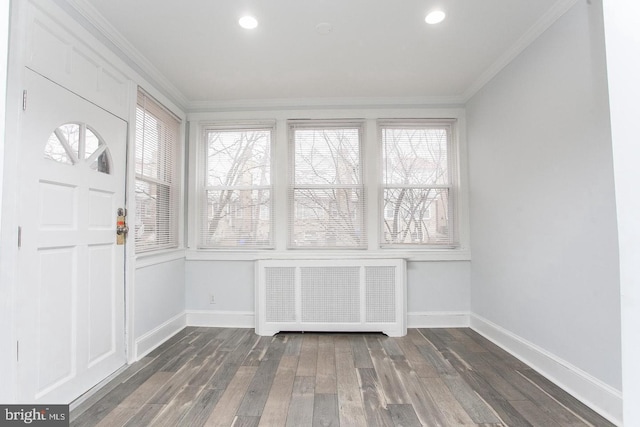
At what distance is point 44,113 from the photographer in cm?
181

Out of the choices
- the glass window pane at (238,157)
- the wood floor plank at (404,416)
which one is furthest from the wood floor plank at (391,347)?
the glass window pane at (238,157)

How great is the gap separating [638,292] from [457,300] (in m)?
3.20

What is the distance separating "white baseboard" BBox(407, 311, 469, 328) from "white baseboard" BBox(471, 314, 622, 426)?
18.3 inches

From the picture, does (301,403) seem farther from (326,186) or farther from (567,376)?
(326,186)

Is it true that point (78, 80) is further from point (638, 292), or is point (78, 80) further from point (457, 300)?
point (457, 300)

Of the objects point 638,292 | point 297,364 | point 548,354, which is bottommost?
point 297,364

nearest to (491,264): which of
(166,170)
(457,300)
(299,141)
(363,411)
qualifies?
(457,300)

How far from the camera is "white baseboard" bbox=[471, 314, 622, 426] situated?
1.82m

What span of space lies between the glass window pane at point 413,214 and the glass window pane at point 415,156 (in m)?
0.12

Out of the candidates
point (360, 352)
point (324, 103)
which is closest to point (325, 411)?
point (360, 352)

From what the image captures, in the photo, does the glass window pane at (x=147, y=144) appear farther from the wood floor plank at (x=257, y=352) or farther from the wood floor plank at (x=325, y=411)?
the wood floor plank at (x=325, y=411)

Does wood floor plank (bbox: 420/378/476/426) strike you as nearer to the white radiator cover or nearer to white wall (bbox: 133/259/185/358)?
the white radiator cover

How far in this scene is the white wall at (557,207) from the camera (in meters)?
1.86

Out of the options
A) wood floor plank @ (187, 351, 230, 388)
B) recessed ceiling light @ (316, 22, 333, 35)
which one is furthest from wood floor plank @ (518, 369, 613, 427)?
recessed ceiling light @ (316, 22, 333, 35)
